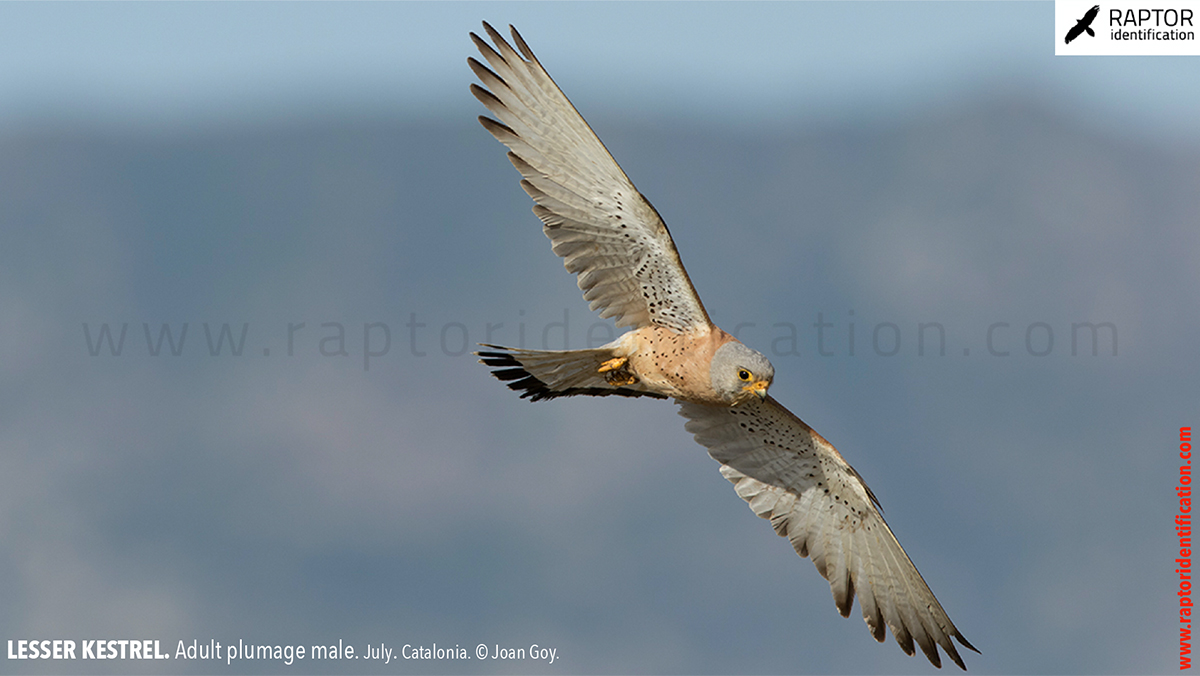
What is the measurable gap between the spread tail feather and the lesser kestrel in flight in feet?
0.05

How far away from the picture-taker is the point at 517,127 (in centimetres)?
1202

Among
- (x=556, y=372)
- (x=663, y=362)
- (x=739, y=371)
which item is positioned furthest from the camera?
(x=556, y=372)

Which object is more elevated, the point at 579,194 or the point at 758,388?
the point at 579,194

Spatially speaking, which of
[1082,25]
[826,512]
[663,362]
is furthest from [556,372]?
[1082,25]

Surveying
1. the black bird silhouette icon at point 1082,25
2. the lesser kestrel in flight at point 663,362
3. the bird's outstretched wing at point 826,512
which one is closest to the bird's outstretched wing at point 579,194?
the lesser kestrel in flight at point 663,362

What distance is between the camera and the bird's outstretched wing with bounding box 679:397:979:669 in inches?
556

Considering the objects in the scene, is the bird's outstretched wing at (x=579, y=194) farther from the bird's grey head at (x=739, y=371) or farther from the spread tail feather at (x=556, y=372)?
the spread tail feather at (x=556, y=372)

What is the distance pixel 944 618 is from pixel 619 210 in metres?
6.11

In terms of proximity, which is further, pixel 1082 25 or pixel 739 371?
pixel 1082 25

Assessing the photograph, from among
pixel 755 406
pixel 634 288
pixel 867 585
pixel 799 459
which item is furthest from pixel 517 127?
pixel 867 585

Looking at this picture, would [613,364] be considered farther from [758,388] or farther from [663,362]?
[758,388]

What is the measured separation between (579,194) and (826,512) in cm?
491

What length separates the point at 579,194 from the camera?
12156 mm

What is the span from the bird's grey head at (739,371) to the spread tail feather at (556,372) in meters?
1.07
